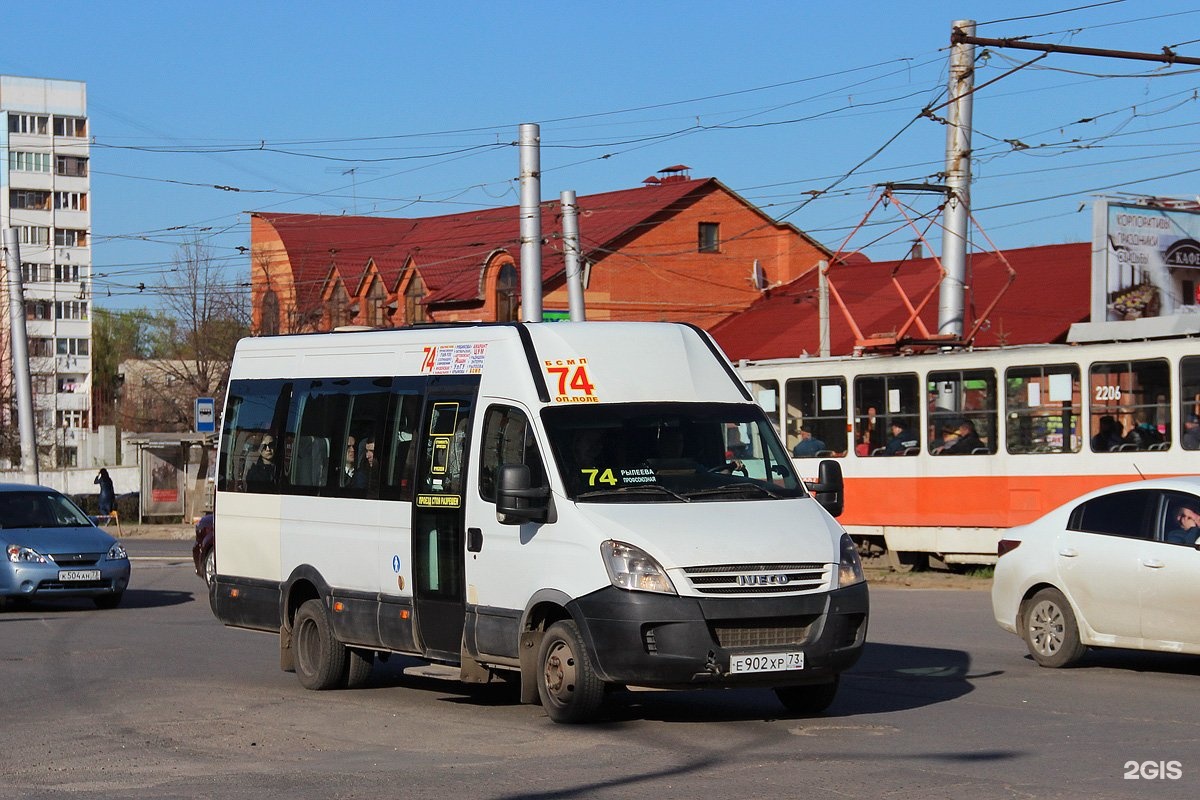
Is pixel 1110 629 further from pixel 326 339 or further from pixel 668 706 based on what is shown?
pixel 326 339

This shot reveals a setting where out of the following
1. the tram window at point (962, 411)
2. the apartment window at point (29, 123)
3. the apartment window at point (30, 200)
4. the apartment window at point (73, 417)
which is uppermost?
the apartment window at point (29, 123)

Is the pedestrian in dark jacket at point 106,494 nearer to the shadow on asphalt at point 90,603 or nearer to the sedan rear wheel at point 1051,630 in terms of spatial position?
the shadow on asphalt at point 90,603

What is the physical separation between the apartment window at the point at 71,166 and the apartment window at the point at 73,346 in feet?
35.2

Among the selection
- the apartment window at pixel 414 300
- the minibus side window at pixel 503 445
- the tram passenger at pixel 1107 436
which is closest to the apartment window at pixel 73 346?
the apartment window at pixel 414 300

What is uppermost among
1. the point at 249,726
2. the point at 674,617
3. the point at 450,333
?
the point at 450,333

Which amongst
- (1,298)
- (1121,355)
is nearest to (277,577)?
(1121,355)

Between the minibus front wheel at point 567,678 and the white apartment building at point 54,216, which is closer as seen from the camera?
the minibus front wheel at point 567,678

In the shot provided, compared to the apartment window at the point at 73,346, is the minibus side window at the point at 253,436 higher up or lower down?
lower down

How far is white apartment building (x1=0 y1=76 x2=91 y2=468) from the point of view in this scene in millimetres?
105250

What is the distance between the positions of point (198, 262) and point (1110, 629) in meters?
53.0

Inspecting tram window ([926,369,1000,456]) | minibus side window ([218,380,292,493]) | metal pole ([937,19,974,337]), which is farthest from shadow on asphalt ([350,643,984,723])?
metal pole ([937,19,974,337])

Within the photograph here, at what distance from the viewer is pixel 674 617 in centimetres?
1002

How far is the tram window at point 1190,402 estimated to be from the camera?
70.3 ft

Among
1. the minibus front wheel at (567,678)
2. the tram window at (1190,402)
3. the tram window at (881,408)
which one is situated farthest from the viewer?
the tram window at (881,408)
